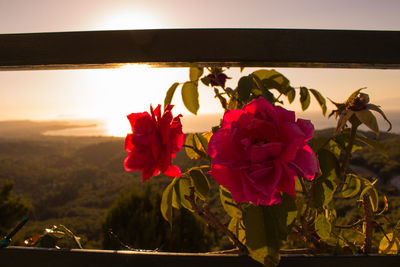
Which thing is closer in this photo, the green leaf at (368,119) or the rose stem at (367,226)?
the green leaf at (368,119)

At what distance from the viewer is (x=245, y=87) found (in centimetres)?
55

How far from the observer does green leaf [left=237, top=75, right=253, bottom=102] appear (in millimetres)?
542

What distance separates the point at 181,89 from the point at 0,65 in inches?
16.4

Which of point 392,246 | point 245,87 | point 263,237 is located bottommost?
point 392,246

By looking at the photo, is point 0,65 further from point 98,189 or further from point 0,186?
point 98,189

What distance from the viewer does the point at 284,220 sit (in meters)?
0.45

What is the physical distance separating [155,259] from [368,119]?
489 mm

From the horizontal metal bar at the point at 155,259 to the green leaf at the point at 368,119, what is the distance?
0.86 feet

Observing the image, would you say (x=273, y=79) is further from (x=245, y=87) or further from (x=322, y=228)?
(x=322, y=228)

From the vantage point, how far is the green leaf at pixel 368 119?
1.60ft

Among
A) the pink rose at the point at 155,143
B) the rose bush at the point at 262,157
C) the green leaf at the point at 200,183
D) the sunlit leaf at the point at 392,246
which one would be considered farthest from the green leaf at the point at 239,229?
the sunlit leaf at the point at 392,246

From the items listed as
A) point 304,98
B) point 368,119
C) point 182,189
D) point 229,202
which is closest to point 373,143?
point 368,119

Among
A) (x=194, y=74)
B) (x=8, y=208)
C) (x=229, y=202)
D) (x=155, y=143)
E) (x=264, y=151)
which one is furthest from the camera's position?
(x=8, y=208)

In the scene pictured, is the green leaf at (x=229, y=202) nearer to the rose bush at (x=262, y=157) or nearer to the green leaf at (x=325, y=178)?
the rose bush at (x=262, y=157)
